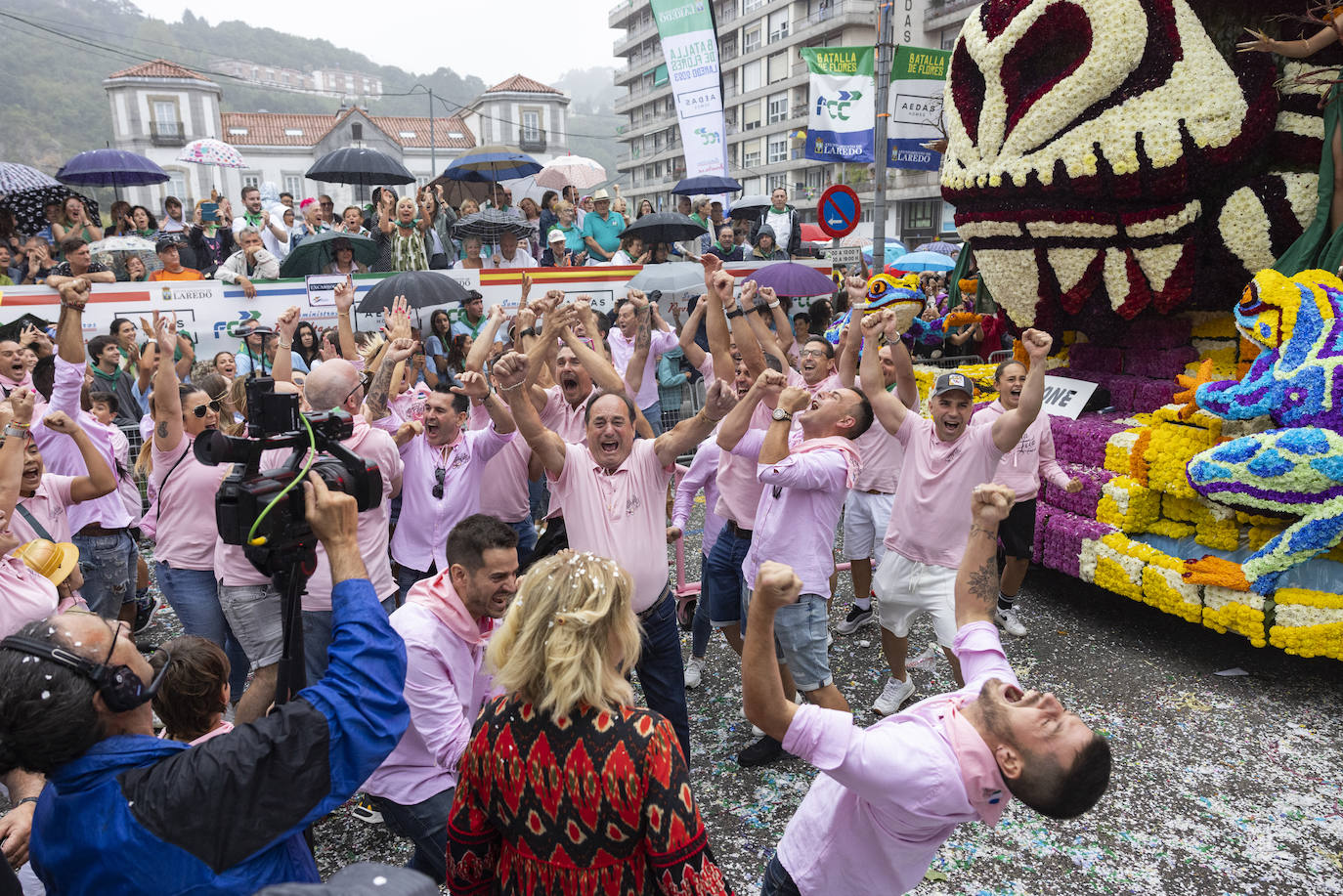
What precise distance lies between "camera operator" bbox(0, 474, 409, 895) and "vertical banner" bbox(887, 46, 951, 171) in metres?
8.96

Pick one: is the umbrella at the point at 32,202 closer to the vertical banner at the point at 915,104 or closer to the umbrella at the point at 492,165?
the umbrella at the point at 492,165

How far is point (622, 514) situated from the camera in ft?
12.6

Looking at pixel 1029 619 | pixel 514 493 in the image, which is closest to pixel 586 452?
pixel 514 493

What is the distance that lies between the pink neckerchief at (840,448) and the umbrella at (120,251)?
9.08 meters

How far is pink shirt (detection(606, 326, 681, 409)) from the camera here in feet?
24.6

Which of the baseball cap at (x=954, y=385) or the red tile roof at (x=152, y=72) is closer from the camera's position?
the baseball cap at (x=954, y=385)

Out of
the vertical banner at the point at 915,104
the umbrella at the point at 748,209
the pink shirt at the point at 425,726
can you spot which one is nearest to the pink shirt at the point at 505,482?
the pink shirt at the point at 425,726

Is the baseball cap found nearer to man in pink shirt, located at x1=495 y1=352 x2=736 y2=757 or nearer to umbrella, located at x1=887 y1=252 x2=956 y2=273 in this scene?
man in pink shirt, located at x1=495 y1=352 x2=736 y2=757

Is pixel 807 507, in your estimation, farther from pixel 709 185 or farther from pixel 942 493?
pixel 709 185

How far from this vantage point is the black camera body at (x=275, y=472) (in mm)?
1993

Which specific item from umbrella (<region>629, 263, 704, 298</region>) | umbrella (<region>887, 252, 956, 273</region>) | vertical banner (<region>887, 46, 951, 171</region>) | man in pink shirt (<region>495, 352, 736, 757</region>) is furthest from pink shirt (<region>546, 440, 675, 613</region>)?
umbrella (<region>887, 252, 956, 273</region>)

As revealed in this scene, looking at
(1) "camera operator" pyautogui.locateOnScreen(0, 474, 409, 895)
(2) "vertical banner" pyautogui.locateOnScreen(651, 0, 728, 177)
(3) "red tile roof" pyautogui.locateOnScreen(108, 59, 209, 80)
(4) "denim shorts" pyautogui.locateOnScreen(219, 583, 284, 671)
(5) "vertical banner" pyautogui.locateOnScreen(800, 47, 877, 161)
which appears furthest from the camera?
(3) "red tile roof" pyautogui.locateOnScreen(108, 59, 209, 80)

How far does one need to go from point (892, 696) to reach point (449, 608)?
2839 millimetres

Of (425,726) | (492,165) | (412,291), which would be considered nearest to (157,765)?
(425,726)
